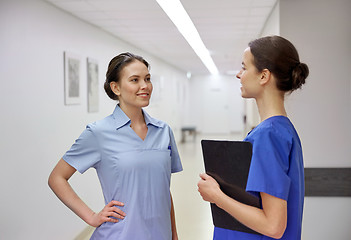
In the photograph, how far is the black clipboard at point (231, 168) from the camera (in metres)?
1.36

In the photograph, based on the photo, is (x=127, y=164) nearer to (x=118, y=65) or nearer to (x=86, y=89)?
(x=118, y=65)

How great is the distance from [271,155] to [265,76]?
0.96ft

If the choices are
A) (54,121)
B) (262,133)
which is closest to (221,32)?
(54,121)

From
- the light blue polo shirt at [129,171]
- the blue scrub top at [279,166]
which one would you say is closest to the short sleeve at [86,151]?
the light blue polo shirt at [129,171]

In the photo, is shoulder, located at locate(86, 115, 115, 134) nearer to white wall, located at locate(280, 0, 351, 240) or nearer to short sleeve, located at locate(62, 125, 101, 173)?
short sleeve, located at locate(62, 125, 101, 173)

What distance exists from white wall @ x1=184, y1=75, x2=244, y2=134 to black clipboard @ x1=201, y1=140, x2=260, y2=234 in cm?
1736

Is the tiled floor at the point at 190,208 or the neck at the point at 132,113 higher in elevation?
the neck at the point at 132,113

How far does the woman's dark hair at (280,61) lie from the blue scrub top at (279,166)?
14cm

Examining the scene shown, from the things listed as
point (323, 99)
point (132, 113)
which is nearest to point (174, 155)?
point (132, 113)

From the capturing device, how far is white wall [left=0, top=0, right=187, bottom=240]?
325cm

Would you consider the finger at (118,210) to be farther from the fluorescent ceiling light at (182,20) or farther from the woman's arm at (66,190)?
the fluorescent ceiling light at (182,20)

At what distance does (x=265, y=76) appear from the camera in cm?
139

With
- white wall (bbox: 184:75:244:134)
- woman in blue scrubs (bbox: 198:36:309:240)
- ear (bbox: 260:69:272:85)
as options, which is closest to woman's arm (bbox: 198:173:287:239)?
woman in blue scrubs (bbox: 198:36:309:240)

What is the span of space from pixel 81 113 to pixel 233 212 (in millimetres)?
3923
